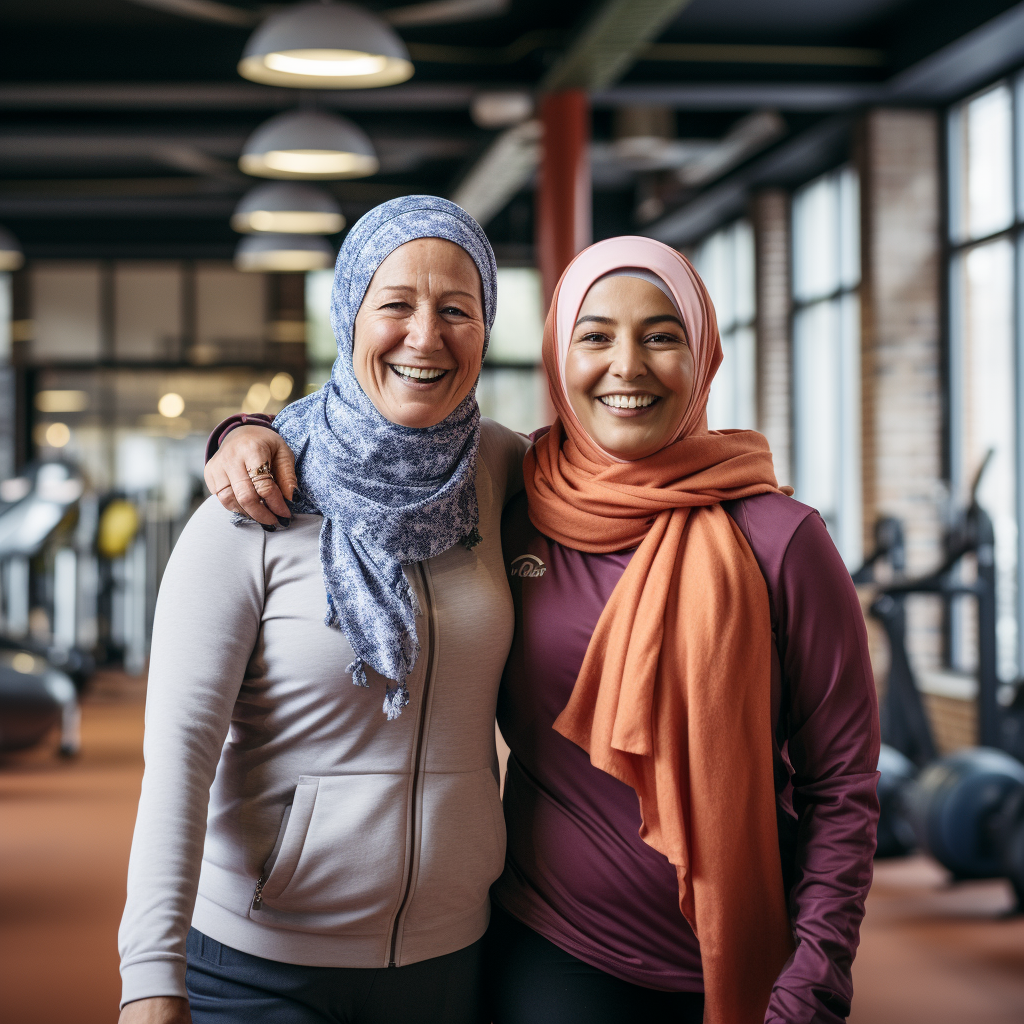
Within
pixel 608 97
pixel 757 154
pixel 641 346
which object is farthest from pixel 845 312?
pixel 641 346

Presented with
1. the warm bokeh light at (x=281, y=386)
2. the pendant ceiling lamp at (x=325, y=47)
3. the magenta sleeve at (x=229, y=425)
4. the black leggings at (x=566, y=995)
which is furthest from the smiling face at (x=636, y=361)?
the warm bokeh light at (x=281, y=386)

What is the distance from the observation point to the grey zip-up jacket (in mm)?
1354

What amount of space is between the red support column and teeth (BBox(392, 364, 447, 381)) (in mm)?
5421

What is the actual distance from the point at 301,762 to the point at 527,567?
15.6 inches

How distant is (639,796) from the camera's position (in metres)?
1.51

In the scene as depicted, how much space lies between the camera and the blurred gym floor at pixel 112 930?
336cm

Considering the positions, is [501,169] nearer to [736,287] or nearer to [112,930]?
[736,287]

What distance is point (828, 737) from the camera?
4.86 feet

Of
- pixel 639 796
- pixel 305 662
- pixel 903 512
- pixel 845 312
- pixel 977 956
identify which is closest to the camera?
pixel 305 662

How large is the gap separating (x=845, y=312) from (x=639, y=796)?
7493mm

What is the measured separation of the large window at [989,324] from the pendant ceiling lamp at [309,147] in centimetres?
339

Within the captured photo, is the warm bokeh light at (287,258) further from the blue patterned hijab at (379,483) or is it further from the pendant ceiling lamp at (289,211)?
the blue patterned hijab at (379,483)

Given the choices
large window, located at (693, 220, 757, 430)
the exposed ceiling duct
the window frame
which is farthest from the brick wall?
the exposed ceiling duct

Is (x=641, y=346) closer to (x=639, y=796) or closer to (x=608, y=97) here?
(x=639, y=796)
